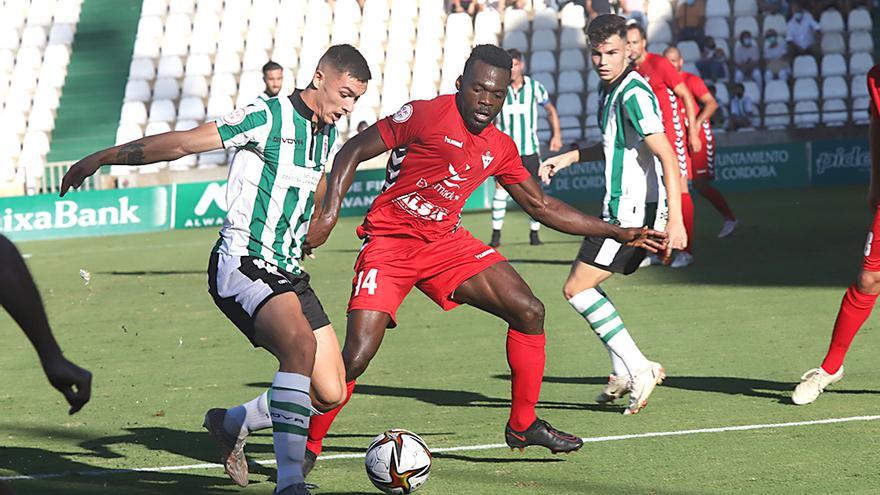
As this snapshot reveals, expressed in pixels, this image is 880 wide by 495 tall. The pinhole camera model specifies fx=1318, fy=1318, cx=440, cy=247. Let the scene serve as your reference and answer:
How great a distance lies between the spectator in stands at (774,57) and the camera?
2697 centimetres

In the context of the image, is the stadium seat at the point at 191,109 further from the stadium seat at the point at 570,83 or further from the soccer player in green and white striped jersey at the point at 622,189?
the soccer player in green and white striped jersey at the point at 622,189

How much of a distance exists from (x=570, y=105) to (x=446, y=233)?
20.9 meters

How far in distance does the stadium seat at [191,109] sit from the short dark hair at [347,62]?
22524 millimetres

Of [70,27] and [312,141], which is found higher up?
[312,141]

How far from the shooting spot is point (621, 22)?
23.8 ft

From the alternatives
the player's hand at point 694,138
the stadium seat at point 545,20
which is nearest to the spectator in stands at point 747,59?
the stadium seat at point 545,20

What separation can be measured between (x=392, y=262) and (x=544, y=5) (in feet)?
77.9

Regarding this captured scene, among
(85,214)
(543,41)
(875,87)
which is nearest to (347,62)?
(875,87)

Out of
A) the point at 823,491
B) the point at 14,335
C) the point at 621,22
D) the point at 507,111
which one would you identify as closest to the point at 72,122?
the point at 507,111

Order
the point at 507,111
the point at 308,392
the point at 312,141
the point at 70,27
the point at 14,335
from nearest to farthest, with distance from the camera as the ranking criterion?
the point at 308,392
the point at 312,141
the point at 14,335
the point at 507,111
the point at 70,27

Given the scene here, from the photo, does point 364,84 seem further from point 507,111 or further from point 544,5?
point 544,5

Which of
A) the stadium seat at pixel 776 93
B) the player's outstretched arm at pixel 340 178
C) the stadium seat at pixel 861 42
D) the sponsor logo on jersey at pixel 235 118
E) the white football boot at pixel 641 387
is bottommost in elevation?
the stadium seat at pixel 776 93

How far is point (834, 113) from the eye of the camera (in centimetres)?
2647

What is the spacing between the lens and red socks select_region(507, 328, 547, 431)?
630 centimetres
